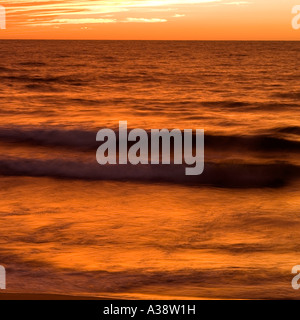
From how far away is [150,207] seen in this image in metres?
8.13

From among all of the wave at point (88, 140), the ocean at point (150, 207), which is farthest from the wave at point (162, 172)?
the wave at point (88, 140)

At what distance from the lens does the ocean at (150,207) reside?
5246 millimetres

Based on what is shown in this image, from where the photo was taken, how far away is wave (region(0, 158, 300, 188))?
33.6 feet

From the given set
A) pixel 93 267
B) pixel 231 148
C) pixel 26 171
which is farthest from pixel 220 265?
pixel 231 148

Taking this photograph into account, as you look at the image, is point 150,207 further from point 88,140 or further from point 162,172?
point 88,140

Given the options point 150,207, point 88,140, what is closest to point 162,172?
point 150,207

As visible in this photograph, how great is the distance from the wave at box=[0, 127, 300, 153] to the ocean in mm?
29

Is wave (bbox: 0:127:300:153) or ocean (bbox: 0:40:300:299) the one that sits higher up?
wave (bbox: 0:127:300:153)

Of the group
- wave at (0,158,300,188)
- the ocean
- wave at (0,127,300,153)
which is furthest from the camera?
wave at (0,127,300,153)

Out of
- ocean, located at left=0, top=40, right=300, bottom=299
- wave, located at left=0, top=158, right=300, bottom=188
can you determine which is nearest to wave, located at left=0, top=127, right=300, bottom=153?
ocean, located at left=0, top=40, right=300, bottom=299

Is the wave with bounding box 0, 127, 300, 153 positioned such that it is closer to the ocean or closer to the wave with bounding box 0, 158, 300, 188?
the ocean
